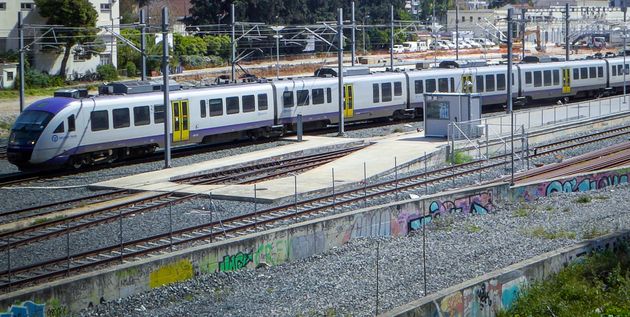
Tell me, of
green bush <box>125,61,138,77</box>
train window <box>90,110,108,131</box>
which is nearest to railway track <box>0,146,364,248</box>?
train window <box>90,110,108,131</box>

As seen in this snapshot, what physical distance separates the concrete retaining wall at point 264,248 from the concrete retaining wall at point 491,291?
0.29 m

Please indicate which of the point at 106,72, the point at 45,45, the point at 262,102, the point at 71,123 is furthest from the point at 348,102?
the point at 106,72

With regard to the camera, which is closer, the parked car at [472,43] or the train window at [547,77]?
the train window at [547,77]

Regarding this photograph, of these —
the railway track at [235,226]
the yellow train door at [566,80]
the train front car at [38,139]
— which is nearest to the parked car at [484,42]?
the yellow train door at [566,80]

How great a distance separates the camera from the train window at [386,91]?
146ft

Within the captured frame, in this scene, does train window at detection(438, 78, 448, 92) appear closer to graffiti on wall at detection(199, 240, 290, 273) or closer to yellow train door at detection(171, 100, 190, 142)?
yellow train door at detection(171, 100, 190, 142)

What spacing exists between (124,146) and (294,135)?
1040 cm

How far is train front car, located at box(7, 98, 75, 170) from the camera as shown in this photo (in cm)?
3152

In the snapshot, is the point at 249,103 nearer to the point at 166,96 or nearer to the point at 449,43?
the point at 166,96

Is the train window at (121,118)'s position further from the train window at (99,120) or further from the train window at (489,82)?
the train window at (489,82)

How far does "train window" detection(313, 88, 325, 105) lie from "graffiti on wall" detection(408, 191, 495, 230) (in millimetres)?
15554

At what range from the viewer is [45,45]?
58.6 metres

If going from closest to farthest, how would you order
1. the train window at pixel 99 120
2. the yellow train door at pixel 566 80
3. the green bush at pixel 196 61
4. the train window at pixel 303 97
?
1. the train window at pixel 99 120
2. the train window at pixel 303 97
3. the yellow train door at pixel 566 80
4. the green bush at pixel 196 61

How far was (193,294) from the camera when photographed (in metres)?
18.3
